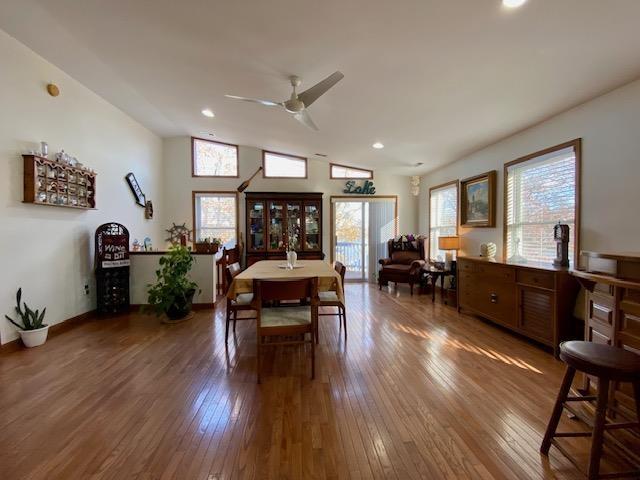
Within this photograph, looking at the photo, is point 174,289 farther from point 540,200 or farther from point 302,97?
point 540,200

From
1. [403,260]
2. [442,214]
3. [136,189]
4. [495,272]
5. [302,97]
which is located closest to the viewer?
[302,97]

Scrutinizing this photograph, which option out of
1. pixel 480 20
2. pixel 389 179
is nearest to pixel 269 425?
pixel 480 20

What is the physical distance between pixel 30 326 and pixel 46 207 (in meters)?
1.29

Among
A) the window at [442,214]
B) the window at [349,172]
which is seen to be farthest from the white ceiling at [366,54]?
the window at [349,172]

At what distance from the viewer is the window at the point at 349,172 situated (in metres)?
6.55

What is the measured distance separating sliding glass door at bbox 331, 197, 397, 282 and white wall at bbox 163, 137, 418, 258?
7.8 inches

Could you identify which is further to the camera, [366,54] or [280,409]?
[366,54]

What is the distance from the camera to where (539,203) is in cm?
343

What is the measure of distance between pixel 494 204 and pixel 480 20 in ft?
9.04

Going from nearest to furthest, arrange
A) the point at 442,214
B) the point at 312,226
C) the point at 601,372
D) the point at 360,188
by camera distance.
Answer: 1. the point at 601,372
2. the point at 442,214
3. the point at 312,226
4. the point at 360,188

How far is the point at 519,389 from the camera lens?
2146 mm

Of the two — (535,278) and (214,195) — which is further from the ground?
(214,195)

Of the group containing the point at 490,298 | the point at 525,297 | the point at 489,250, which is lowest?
the point at 490,298

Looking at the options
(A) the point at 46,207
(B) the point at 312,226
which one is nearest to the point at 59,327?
(A) the point at 46,207
